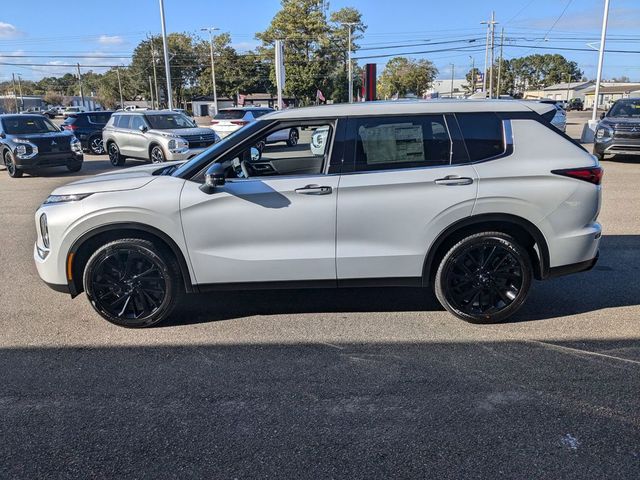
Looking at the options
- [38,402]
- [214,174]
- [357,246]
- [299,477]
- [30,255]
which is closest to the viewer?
[299,477]

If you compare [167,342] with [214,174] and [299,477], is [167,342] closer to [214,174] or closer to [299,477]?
[214,174]

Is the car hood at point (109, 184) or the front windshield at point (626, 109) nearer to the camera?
the car hood at point (109, 184)

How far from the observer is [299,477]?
2.70 metres

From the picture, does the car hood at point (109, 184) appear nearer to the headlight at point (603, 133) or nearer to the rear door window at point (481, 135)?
the rear door window at point (481, 135)

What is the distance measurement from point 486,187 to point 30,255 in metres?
5.82

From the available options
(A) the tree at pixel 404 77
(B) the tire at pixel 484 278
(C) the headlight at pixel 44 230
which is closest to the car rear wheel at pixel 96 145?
(C) the headlight at pixel 44 230

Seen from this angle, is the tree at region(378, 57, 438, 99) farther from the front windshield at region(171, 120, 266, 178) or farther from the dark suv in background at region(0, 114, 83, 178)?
the front windshield at region(171, 120, 266, 178)

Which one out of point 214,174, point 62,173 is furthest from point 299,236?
point 62,173

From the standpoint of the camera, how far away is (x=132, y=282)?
177 inches

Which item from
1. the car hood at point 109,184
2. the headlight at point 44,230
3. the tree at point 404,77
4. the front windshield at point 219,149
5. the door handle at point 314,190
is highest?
the tree at point 404,77

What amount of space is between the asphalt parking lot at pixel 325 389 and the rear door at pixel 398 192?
639mm

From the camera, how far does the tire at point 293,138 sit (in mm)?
5206

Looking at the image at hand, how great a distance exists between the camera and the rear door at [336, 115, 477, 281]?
170 inches

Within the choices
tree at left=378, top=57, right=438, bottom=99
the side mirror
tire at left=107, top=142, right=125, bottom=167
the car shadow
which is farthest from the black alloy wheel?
tree at left=378, top=57, right=438, bottom=99
